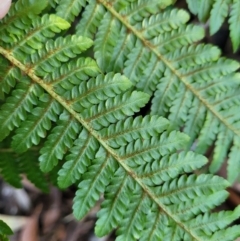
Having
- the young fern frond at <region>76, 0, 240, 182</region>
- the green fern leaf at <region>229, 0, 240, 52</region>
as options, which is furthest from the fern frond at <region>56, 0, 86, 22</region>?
the green fern leaf at <region>229, 0, 240, 52</region>

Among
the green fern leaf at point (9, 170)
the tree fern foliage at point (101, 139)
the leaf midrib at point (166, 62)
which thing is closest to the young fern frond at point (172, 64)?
the leaf midrib at point (166, 62)

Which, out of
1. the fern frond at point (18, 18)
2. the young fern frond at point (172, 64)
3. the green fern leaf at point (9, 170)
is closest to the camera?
the fern frond at point (18, 18)

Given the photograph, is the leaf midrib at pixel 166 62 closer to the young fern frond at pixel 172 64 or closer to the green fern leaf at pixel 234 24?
the young fern frond at pixel 172 64

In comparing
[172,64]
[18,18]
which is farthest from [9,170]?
[172,64]

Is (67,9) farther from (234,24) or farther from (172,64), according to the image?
(234,24)

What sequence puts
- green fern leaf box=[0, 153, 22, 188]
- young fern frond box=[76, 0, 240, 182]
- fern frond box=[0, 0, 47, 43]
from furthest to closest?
1. green fern leaf box=[0, 153, 22, 188]
2. young fern frond box=[76, 0, 240, 182]
3. fern frond box=[0, 0, 47, 43]

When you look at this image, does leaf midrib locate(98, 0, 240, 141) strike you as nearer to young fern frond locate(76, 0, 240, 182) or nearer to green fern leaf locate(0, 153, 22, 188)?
young fern frond locate(76, 0, 240, 182)

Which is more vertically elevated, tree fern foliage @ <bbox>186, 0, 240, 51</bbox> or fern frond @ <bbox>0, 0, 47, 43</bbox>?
tree fern foliage @ <bbox>186, 0, 240, 51</bbox>
